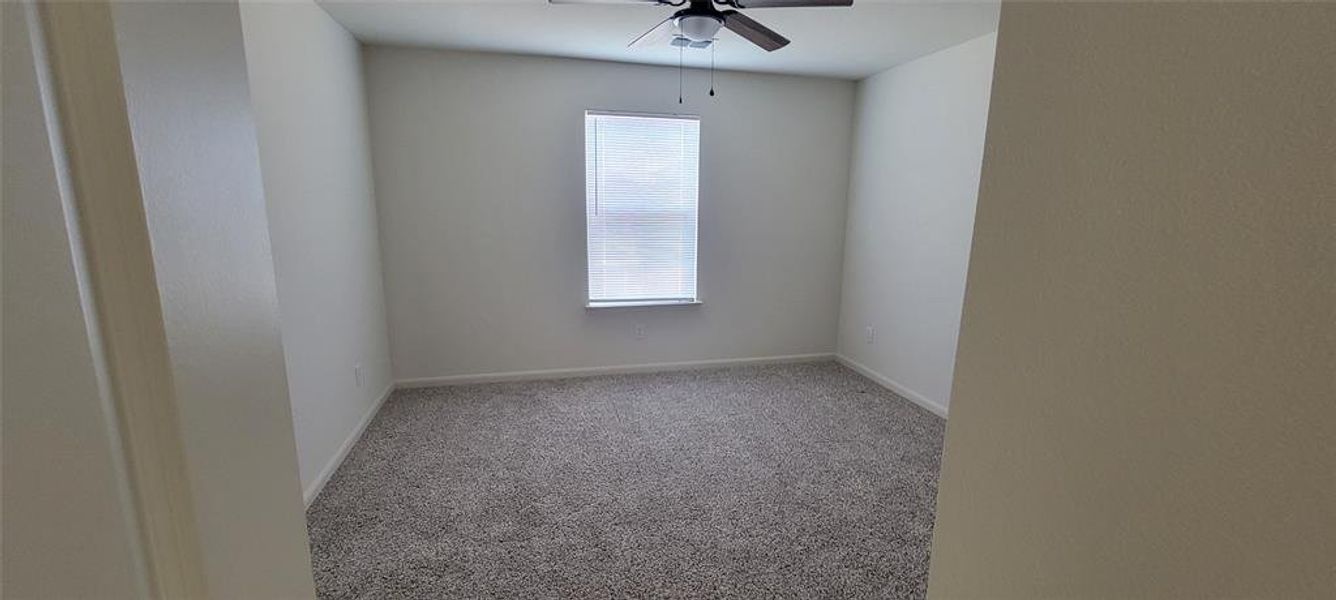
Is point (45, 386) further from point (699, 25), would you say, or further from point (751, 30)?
point (751, 30)

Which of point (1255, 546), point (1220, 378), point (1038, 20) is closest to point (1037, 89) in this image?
point (1038, 20)

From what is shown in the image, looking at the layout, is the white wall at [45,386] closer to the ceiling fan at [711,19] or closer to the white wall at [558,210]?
the ceiling fan at [711,19]

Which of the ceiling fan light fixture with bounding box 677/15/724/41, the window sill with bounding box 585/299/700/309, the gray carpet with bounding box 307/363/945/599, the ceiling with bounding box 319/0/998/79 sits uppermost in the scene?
the ceiling with bounding box 319/0/998/79

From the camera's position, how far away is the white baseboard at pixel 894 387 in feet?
11.2

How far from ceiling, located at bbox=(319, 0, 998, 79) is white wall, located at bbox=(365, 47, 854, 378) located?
10.1 inches

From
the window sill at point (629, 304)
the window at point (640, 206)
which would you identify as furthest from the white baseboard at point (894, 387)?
the window at point (640, 206)

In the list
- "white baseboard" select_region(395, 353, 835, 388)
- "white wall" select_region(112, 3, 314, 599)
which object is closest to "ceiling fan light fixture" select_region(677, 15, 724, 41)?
"white wall" select_region(112, 3, 314, 599)

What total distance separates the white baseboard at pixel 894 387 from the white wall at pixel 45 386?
367cm

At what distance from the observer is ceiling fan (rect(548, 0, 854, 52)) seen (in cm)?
202

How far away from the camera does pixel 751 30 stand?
2.31m

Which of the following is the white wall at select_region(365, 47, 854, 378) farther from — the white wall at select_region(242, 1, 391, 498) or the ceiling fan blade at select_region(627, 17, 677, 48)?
the ceiling fan blade at select_region(627, 17, 677, 48)

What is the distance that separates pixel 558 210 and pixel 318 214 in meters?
1.53

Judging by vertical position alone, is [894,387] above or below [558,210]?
below

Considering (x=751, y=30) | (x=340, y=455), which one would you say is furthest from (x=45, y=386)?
(x=340, y=455)
